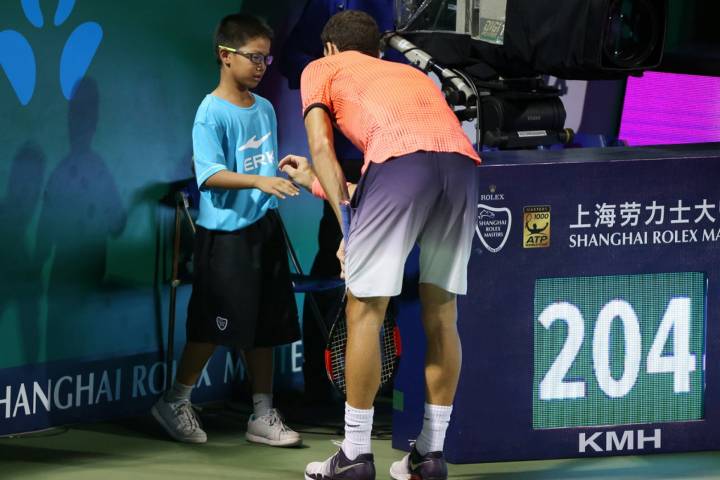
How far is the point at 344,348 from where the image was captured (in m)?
5.39

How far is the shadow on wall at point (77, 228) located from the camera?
6.16 metres

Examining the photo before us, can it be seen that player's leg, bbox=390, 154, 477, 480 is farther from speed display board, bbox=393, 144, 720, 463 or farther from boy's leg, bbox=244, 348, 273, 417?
boy's leg, bbox=244, 348, 273, 417

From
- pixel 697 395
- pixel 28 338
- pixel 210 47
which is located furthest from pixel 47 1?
pixel 697 395

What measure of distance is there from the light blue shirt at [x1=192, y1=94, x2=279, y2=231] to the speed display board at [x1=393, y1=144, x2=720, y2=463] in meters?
0.73

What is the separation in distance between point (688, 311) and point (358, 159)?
1.66 m

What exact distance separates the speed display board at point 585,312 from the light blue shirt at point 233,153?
734 mm

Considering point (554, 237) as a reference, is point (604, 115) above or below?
above

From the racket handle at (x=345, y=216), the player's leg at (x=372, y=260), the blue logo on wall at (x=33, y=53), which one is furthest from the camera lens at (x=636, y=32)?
the blue logo on wall at (x=33, y=53)

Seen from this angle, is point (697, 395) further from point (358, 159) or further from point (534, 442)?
point (358, 159)

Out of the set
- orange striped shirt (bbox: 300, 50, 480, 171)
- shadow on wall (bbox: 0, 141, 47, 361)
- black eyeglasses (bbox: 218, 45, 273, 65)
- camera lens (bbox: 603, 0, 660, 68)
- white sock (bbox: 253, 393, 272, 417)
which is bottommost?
white sock (bbox: 253, 393, 272, 417)

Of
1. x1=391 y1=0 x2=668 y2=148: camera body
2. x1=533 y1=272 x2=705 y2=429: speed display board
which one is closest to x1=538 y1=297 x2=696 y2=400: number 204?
x1=533 y1=272 x2=705 y2=429: speed display board

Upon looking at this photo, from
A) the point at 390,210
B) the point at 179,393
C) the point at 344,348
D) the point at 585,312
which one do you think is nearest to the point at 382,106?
the point at 390,210

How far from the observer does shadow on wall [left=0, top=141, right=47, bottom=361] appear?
601 cm

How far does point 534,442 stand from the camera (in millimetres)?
5633
